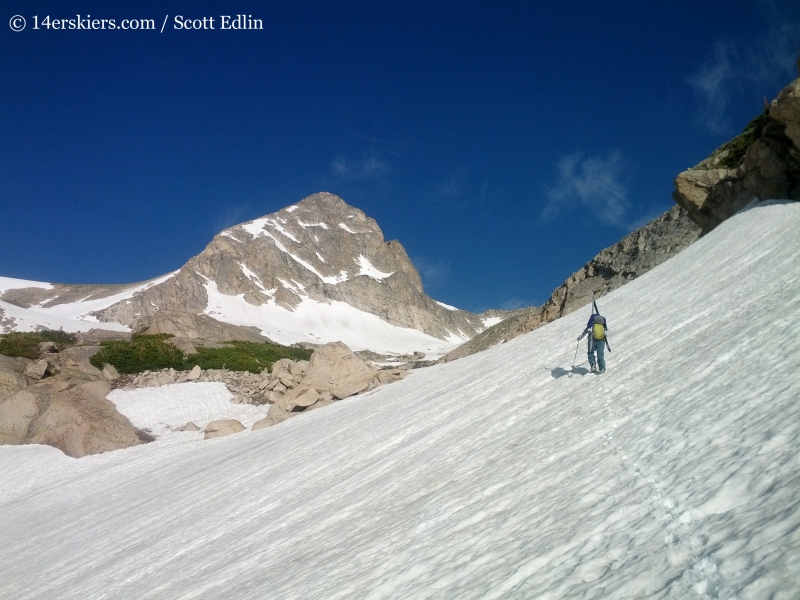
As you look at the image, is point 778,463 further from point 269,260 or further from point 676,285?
point 269,260

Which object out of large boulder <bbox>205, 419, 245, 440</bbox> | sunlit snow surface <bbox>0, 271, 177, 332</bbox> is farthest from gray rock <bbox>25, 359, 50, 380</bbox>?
sunlit snow surface <bbox>0, 271, 177, 332</bbox>

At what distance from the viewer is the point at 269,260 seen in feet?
546

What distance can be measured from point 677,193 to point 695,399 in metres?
26.5

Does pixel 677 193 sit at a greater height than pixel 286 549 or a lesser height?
greater

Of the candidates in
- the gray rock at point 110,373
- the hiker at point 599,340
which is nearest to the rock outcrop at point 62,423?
the gray rock at point 110,373

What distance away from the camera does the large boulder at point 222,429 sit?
26547mm

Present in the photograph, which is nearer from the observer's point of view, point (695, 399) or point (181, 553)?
point (695, 399)

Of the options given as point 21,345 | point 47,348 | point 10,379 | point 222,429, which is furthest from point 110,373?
point 222,429

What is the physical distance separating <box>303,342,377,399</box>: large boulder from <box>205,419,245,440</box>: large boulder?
4.64m

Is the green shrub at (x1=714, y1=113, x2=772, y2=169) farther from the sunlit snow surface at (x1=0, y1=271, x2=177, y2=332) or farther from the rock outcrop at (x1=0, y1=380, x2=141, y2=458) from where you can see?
the sunlit snow surface at (x1=0, y1=271, x2=177, y2=332)

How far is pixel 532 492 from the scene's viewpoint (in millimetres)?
6246

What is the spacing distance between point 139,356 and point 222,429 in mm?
18271

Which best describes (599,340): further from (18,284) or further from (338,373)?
(18,284)

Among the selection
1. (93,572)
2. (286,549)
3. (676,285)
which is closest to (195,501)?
(93,572)
